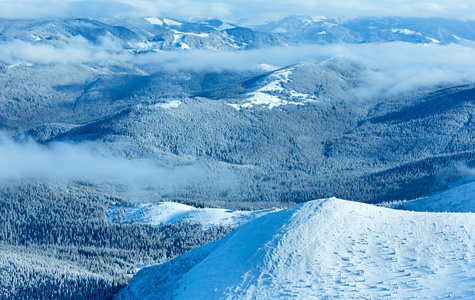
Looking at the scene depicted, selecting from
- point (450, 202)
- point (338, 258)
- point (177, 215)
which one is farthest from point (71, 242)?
point (450, 202)

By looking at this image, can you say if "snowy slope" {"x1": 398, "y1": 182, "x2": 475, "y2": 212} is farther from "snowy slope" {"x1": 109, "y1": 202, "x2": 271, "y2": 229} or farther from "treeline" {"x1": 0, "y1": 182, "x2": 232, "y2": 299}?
"treeline" {"x1": 0, "y1": 182, "x2": 232, "y2": 299}

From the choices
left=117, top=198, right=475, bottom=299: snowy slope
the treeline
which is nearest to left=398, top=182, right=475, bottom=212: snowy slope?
left=117, top=198, right=475, bottom=299: snowy slope

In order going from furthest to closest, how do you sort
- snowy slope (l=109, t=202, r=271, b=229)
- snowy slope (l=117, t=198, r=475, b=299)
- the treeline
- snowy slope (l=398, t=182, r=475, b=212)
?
1. snowy slope (l=109, t=202, r=271, b=229)
2. snowy slope (l=398, t=182, r=475, b=212)
3. the treeline
4. snowy slope (l=117, t=198, r=475, b=299)

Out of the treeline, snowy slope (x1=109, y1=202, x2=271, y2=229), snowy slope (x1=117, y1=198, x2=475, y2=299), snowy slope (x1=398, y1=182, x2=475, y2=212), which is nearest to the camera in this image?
snowy slope (x1=117, y1=198, x2=475, y2=299)

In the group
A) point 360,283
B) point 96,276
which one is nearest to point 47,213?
point 96,276

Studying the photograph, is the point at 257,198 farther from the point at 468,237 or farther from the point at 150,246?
the point at 468,237

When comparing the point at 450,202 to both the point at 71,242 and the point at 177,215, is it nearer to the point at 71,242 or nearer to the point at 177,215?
the point at 177,215
